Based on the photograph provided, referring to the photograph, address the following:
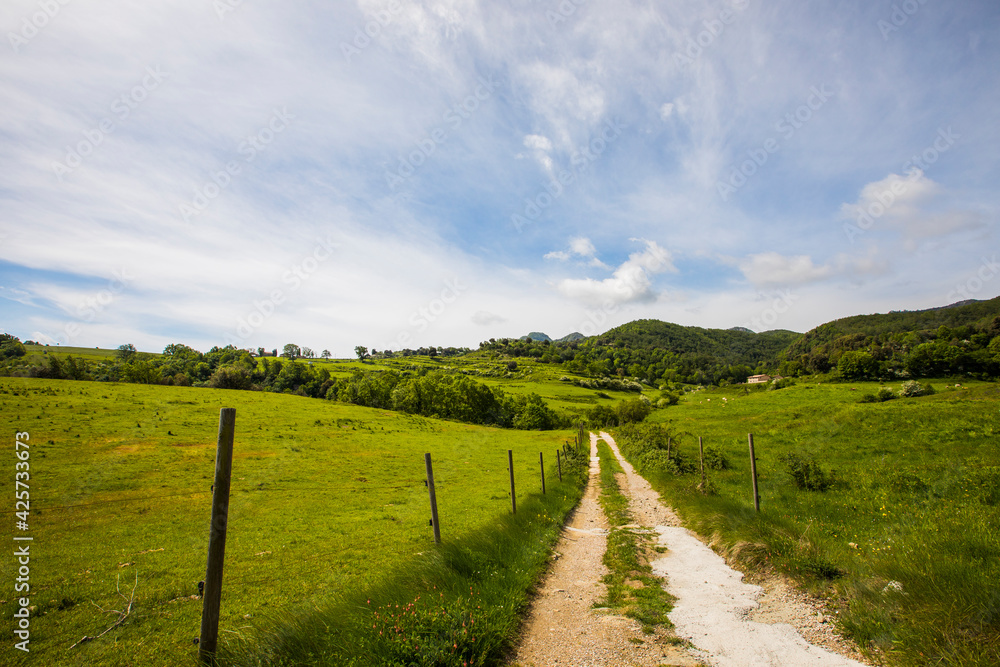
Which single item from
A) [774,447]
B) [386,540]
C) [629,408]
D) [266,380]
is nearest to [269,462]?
[386,540]

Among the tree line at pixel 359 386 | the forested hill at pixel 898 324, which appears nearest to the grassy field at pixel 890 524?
the tree line at pixel 359 386

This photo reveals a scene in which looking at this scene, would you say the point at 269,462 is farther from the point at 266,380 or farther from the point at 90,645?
the point at 266,380

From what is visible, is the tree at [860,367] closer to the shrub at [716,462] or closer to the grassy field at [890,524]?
the grassy field at [890,524]

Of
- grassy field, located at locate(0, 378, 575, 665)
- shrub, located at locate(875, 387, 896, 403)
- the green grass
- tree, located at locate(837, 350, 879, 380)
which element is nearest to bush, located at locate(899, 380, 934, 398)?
shrub, located at locate(875, 387, 896, 403)

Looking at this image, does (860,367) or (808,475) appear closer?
(808,475)

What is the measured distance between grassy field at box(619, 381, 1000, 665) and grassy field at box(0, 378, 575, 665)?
7.32 meters

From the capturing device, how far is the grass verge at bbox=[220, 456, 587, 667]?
5.04m

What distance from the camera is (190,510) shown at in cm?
2328

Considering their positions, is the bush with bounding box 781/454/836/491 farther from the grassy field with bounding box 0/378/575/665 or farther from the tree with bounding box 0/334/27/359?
the tree with bounding box 0/334/27/359

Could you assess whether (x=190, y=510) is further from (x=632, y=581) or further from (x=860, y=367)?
(x=860, y=367)

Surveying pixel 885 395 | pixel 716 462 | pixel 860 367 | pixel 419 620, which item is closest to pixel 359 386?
pixel 716 462

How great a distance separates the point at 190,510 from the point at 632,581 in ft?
89.0

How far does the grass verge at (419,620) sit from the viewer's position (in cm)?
504

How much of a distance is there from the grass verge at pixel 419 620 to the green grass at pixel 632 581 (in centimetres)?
182
